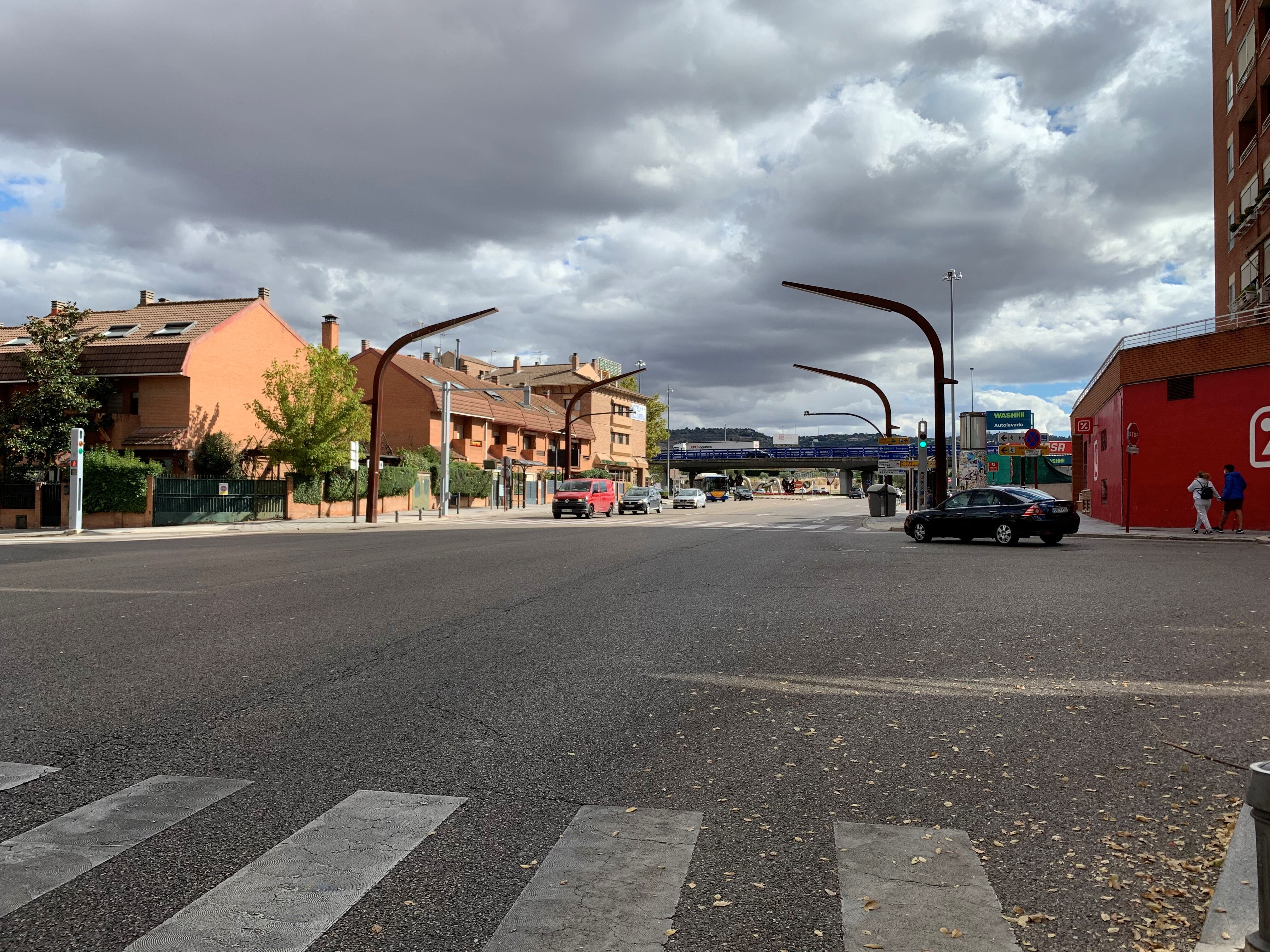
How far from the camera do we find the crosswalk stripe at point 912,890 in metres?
2.96

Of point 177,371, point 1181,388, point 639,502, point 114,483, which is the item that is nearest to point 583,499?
point 639,502

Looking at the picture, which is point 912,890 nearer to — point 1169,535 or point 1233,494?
point 1169,535

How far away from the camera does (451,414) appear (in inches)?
2174

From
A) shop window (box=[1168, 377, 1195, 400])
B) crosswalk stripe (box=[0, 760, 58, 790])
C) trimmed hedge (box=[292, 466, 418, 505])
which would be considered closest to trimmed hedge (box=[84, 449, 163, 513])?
trimmed hedge (box=[292, 466, 418, 505])

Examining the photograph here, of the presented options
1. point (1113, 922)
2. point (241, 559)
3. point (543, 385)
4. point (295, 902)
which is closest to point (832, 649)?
point (1113, 922)

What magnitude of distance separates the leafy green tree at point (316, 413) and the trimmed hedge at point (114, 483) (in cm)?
590

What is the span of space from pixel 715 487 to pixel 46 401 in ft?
229

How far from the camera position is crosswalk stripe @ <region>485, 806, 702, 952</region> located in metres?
2.95

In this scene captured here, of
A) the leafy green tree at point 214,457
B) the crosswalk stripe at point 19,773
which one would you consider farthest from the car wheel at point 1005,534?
the leafy green tree at point 214,457

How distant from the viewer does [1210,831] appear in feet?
12.6

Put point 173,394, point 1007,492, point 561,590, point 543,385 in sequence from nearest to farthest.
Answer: point 561,590 < point 1007,492 < point 173,394 < point 543,385

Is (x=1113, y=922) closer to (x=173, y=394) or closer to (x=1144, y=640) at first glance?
(x=1144, y=640)

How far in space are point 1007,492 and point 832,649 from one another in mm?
15792

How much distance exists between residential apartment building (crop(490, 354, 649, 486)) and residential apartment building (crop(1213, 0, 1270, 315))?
51.4 meters
